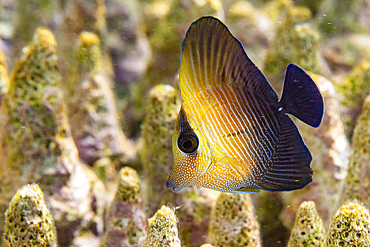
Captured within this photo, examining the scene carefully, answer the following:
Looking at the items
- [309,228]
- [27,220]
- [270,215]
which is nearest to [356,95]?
[270,215]

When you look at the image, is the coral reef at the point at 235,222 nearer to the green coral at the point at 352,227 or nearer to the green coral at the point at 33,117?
the green coral at the point at 352,227

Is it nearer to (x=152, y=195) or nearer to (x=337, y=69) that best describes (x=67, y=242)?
(x=152, y=195)

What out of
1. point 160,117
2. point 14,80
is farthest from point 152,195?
point 14,80

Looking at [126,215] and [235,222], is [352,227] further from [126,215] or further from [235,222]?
[126,215]

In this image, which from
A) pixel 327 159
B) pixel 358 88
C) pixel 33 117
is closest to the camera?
pixel 33 117

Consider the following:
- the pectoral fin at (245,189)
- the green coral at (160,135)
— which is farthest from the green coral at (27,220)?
the pectoral fin at (245,189)

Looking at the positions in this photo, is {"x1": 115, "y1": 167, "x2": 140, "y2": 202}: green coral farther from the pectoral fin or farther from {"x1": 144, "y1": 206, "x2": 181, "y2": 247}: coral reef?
the pectoral fin
